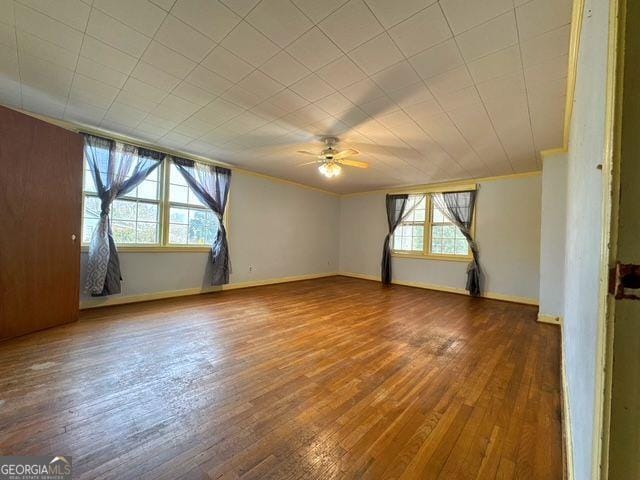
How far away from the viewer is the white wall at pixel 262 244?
171 inches

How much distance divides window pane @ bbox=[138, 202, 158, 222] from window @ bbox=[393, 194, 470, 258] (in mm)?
5163

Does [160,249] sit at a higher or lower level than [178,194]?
lower

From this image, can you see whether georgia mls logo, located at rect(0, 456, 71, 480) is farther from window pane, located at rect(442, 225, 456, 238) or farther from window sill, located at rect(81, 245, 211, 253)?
window pane, located at rect(442, 225, 456, 238)

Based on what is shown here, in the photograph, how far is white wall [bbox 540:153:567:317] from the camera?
349cm

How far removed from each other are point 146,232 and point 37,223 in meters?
Result: 1.52

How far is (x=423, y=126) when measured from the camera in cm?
307

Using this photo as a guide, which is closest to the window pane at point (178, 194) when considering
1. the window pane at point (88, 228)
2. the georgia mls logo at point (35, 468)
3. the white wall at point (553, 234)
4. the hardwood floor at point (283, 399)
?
the window pane at point (88, 228)

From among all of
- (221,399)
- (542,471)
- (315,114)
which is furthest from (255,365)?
(315,114)

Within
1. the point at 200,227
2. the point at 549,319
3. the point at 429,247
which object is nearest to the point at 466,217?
the point at 429,247

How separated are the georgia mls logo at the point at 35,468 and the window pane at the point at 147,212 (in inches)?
139

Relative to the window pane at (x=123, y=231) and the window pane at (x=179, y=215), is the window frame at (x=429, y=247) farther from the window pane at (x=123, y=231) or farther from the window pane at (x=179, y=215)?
the window pane at (x=123, y=231)

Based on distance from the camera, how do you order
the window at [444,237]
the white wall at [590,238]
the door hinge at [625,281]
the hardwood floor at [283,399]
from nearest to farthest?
the door hinge at [625,281], the white wall at [590,238], the hardwood floor at [283,399], the window at [444,237]

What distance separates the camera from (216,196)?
4.97m

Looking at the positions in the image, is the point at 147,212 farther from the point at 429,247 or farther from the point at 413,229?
the point at 429,247
